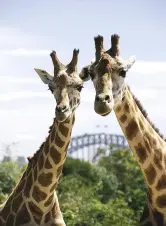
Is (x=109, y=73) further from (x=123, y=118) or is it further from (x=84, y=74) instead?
(x=84, y=74)

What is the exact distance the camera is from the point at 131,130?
31.3 ft

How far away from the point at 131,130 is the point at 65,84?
6.62 ft

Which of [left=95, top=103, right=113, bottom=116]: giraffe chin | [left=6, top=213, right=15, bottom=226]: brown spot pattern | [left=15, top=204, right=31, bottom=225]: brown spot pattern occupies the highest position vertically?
[left=95, top=103, right=113, bottom=116]: giraffe chin

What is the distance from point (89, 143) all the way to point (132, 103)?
121 metres

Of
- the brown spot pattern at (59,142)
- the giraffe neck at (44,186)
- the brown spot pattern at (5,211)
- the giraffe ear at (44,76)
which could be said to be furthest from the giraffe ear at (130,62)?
the brown spot pattern at (5,211)

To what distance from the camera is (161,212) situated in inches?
376

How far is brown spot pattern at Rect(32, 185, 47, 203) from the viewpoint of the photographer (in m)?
11.7

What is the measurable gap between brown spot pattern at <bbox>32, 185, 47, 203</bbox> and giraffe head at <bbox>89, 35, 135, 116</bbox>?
285 cm

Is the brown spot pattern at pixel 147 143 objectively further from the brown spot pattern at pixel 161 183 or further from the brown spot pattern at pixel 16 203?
the brown spot pattern at pixel 16 203

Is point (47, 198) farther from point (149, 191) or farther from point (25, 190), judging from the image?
point (149, 191)

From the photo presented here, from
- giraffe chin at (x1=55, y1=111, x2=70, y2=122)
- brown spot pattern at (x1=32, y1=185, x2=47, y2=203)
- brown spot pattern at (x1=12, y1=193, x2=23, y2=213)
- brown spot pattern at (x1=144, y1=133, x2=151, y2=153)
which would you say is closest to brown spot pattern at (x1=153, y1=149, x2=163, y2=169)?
brown spot pattern at (x1=144, y1=133, x2=151, y2=153)

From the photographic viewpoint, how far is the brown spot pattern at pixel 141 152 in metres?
9.55

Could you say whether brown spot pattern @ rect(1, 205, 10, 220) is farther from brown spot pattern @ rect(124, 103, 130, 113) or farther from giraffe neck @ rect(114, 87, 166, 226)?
brown spot pattern @ rect(124, 103, 130, 113)

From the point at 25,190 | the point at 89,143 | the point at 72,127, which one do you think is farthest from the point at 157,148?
the point at 89,143
